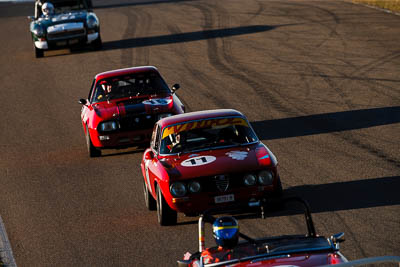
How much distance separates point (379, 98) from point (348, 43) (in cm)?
810

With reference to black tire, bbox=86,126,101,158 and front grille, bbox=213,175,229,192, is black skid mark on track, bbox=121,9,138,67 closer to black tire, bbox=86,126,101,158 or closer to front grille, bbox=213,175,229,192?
black tire, bbox=86,126,101,158

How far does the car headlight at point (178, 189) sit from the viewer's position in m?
10.7

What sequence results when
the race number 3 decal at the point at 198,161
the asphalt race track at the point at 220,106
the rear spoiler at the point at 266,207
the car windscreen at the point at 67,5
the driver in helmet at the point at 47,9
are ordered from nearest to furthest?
1. the rear spoiler at the point at 266,207
2. the asphalt race track at the point at 220,106
3. the race number 3 decal at the point at 198,161
4. the driver in helmet at the point at 47,9
5. the car windscreen at the point at 67,5

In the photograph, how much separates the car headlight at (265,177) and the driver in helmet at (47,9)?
18.6 meters

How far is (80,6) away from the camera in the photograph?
29.2 meters

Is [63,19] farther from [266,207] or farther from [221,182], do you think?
[266,207]

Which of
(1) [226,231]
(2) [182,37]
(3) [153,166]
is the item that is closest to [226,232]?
(1) [226,231]

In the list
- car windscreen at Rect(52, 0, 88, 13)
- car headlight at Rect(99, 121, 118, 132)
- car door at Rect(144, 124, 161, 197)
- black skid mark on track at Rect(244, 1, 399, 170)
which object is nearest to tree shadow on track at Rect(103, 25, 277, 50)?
car windscreen at Rect(52, 0, 88, 13)

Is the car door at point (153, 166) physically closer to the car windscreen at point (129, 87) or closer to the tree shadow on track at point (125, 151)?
the tree shadow on track at point (125, 151)

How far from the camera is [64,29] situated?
2731 cm

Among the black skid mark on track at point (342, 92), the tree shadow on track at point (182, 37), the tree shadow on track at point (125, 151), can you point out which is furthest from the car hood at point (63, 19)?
the tree shadow on track at point (125, 151)

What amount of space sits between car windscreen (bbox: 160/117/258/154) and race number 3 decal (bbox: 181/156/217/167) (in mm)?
432

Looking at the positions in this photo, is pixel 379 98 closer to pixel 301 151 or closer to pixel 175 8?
pixel 301 151

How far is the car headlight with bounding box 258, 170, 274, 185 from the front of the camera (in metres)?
10.9
